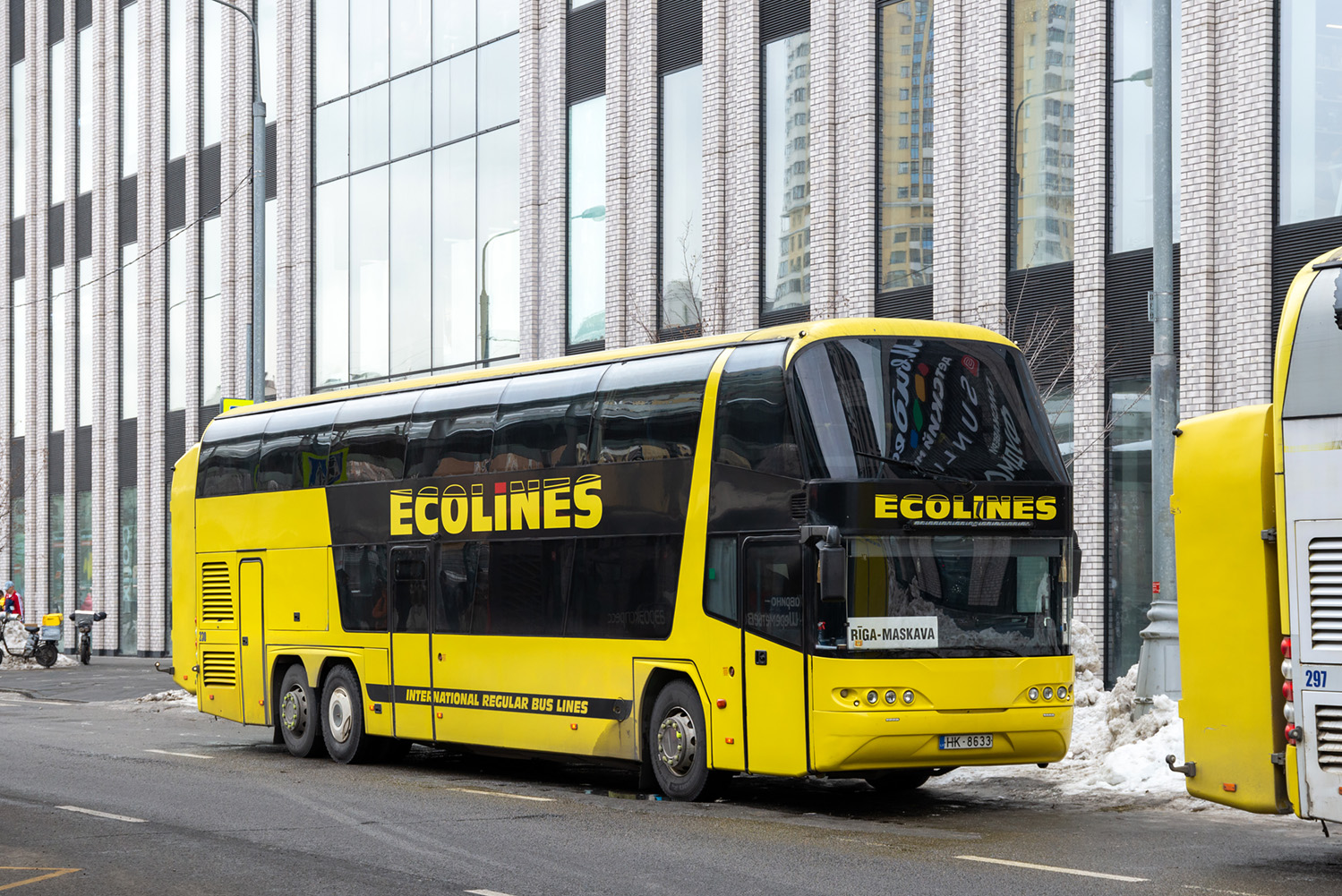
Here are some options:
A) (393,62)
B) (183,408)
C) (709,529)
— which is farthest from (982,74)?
(183,408)

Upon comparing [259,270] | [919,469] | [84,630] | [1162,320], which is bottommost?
[84,630]

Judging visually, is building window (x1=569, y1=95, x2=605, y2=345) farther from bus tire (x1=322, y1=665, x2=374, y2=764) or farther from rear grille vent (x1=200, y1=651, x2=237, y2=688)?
bus tire (x1=322, y1=665, x2=374, y2=764)

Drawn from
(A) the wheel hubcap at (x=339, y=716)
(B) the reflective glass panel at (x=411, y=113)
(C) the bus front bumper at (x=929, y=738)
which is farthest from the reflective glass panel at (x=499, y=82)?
(C) the bus front bumper at (x=929, y=738)

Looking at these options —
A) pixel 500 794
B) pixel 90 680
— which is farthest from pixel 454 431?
pixel 90 680

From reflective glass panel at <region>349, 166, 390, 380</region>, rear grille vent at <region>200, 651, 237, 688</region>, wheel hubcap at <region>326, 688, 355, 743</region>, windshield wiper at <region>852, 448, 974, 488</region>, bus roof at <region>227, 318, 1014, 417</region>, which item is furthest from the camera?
reflective glass panel at <region>349, 166, 390, 380</region>

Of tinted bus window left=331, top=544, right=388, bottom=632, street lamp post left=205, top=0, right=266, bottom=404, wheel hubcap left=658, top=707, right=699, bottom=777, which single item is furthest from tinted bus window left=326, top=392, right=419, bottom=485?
street lamp post left=205, top=0, right=266, bottom=404

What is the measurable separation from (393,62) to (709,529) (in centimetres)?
2249

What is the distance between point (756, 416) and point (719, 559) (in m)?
1.17

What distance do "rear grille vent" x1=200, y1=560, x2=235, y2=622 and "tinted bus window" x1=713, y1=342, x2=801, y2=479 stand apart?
826 centimetres

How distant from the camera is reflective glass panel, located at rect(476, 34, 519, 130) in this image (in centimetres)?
3145

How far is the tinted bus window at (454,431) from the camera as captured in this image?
1656cm

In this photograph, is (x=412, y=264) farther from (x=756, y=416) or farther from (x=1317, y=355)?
(x=1317, y=355)

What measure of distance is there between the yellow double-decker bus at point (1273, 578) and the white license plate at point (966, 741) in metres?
2.65

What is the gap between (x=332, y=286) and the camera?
117 feet
